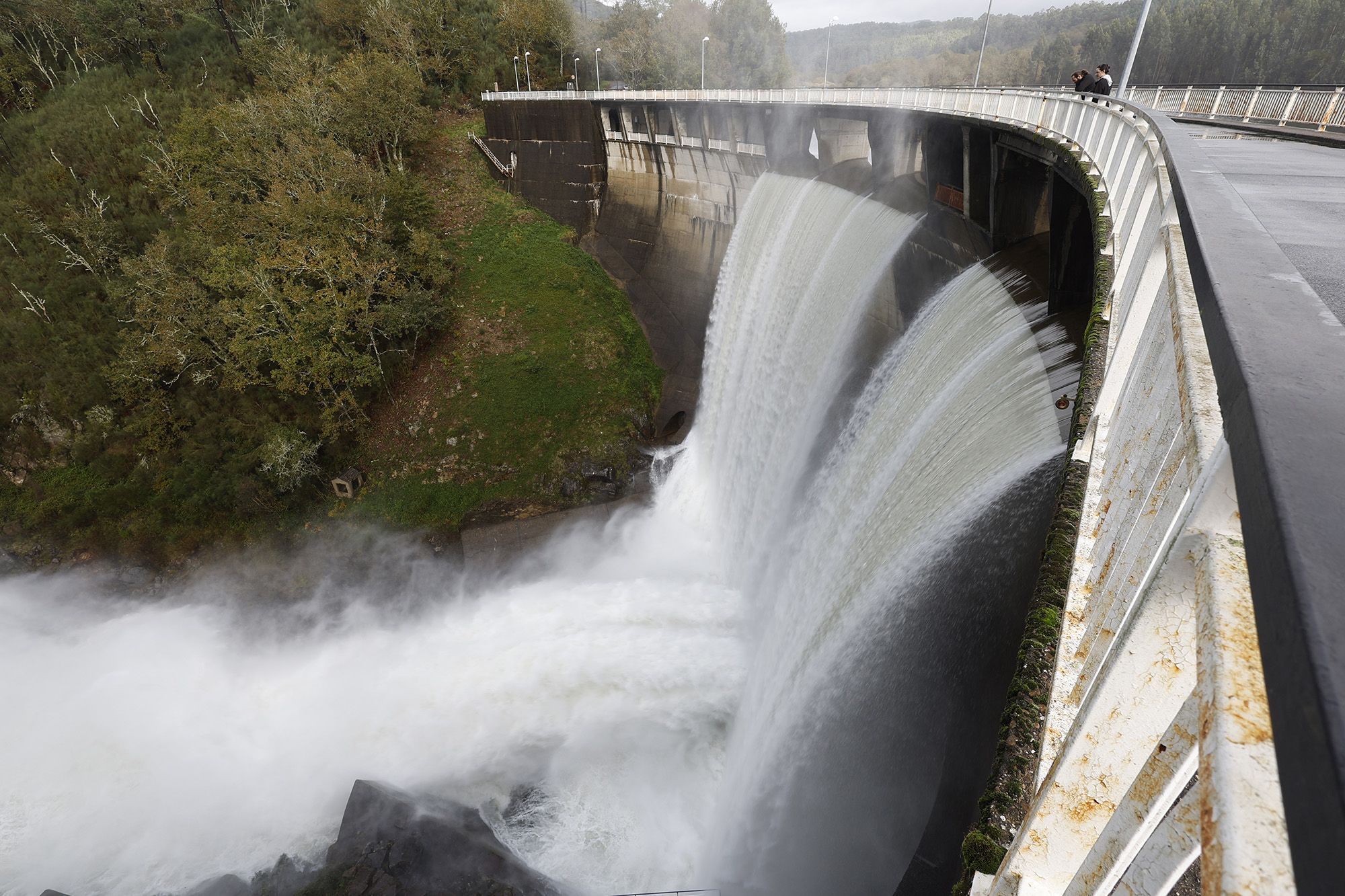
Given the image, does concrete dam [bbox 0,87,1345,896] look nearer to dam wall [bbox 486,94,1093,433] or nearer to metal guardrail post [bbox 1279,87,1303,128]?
dam wall [bbox 486,94,1093,433]

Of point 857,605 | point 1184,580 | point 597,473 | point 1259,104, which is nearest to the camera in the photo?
point 1184,580

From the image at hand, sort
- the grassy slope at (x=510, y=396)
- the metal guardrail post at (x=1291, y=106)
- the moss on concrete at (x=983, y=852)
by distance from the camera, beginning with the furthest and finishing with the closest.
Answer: the grassy slope at (x=510, y=396), the metal guardrail post at (x=1291, y=106), the moss on concrete at (x=983, y=852)

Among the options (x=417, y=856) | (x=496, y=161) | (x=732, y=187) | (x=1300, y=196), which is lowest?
(x=417, y=856)

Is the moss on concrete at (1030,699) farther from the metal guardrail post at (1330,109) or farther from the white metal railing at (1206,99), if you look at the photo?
the metal guardrail post at (1330,109)

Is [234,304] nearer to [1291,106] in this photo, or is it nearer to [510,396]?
[510,396]

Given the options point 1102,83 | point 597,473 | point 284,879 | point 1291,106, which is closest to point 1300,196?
point 1102,83

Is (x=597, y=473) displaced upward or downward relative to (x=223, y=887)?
upward

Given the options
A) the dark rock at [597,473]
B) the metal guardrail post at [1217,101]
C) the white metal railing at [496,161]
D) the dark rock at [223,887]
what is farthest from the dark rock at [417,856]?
the white metal railing at [496,161]
